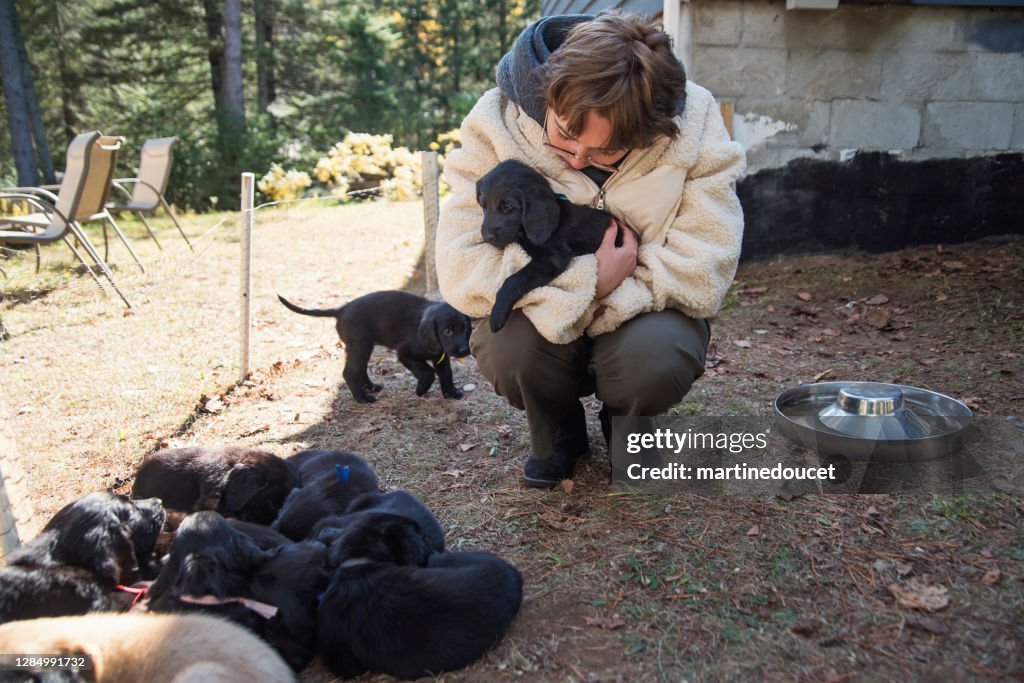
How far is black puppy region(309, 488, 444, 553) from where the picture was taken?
2508mm

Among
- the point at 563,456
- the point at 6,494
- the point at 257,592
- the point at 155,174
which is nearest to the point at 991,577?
the point at 563,456

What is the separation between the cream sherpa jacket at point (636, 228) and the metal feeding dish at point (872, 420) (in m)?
0.82

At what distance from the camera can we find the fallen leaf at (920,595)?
226 cm

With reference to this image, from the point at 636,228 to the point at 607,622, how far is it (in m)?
1.46

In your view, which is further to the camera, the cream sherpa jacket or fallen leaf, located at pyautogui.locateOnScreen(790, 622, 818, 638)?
the cream sherpa jacket

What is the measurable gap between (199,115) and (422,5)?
28.7 feet

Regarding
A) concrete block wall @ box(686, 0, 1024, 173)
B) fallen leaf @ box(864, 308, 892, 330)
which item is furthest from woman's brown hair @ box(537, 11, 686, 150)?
concrete block wall @ box(686, 0, 1024, 173)

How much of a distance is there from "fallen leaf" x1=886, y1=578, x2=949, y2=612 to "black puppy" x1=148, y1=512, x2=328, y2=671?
5.66 feet

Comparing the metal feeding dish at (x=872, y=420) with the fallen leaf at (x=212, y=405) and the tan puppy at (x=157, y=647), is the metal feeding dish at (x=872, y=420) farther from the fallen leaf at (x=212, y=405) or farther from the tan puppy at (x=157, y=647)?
the fallen leaf at (x=212, y=405)

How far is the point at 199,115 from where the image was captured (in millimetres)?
19594

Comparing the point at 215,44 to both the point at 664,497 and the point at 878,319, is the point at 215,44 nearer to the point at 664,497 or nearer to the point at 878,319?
the point at 878,319

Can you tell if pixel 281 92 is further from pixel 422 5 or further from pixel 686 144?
pixel 686 144

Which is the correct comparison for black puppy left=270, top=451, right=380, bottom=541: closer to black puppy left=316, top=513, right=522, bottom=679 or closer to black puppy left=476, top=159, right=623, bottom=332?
black puppy left=316, top=513, right=522, bottom=679

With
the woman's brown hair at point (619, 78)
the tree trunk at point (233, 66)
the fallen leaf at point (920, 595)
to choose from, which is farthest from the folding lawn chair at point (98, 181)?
the tree trunk at point (233, 66)
